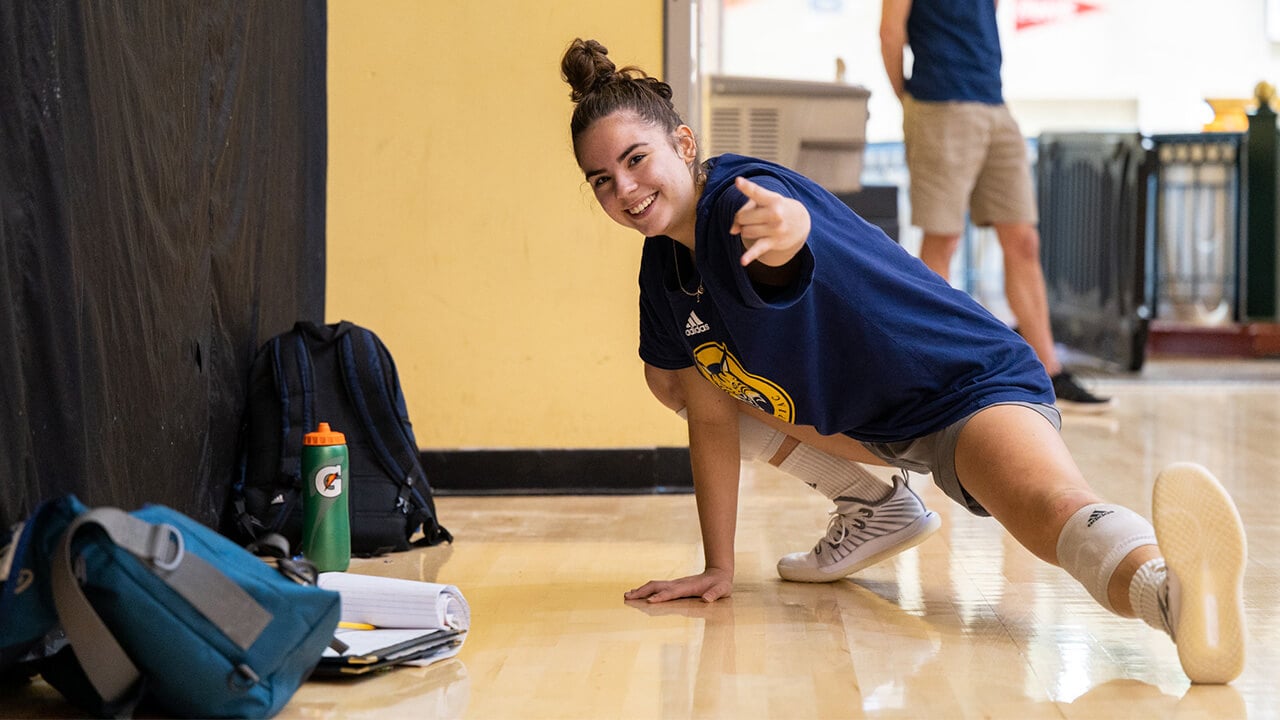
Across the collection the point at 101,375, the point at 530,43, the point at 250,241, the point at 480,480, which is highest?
the point at 530,43

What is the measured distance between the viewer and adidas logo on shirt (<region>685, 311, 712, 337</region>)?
161cm

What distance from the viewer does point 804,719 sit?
1238 mm

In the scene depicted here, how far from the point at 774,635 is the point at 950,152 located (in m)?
2.29

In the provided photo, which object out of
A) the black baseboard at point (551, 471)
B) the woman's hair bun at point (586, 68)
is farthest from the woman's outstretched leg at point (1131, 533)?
the black baseboard at point (551, 471)

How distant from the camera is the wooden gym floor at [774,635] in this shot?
1287 millimetres

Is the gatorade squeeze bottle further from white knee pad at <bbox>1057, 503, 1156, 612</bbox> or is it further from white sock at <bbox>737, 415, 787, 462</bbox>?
white knee pad at <bbox>1057, 503, 1156, 612</bbox>

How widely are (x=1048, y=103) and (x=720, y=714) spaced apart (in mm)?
8496

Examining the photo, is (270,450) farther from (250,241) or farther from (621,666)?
(621,666)

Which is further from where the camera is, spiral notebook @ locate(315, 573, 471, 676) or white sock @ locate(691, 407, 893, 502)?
white sock @ locate(691, 407, 893, 502)

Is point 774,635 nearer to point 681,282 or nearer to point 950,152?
point 681,282

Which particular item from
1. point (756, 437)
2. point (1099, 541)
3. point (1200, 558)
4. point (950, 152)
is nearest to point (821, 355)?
point (756, 437)

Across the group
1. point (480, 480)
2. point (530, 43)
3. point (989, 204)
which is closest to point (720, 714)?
point (480, 480)

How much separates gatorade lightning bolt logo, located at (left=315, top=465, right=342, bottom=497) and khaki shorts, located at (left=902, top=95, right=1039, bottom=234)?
205 centimetres

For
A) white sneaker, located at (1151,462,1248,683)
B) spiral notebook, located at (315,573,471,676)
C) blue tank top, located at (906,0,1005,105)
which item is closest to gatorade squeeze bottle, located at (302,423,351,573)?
spiral notebook, located at (315,573,471,676)
